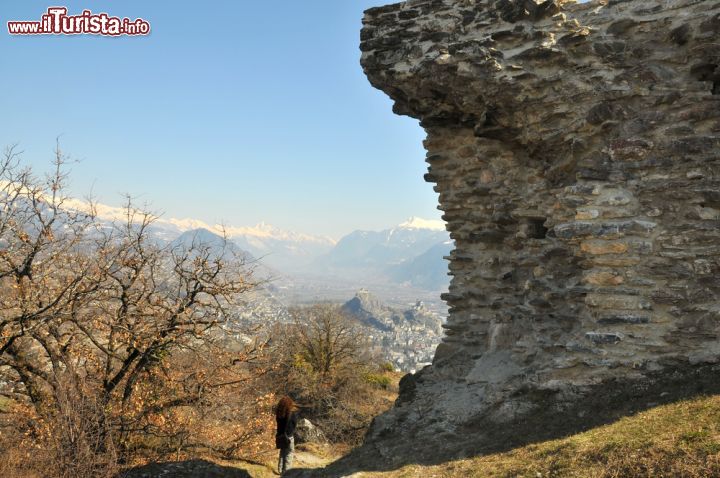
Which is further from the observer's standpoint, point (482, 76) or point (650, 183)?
point (482, 76)

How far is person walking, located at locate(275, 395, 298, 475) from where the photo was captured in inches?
303

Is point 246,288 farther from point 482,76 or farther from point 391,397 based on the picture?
point 391,397

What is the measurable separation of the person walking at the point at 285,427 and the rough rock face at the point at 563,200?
1.52 metres

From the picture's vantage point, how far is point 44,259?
7.59m

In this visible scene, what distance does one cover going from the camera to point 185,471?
26.0ft

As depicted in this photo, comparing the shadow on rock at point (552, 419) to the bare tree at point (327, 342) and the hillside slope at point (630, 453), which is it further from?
the bare tree at point (327, 342)

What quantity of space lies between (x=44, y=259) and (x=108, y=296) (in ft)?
3.44

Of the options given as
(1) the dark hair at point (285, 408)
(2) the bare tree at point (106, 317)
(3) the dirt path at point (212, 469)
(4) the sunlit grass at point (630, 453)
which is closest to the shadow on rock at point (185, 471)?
(3) the dirt path at point (212, 469)

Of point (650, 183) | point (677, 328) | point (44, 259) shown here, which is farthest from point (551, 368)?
point (44, 259)

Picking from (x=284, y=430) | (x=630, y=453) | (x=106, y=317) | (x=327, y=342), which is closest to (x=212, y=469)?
(x=284, y=430)

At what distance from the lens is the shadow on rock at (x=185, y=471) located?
737cm

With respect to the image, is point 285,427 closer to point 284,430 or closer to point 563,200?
point 284,430

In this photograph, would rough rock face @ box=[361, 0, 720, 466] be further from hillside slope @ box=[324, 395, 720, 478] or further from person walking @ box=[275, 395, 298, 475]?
person walking @ box=[275, 395, 298, 475]

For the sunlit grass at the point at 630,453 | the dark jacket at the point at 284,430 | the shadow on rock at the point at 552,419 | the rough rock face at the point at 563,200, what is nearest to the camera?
the sunlit grass at the point at 630,453
